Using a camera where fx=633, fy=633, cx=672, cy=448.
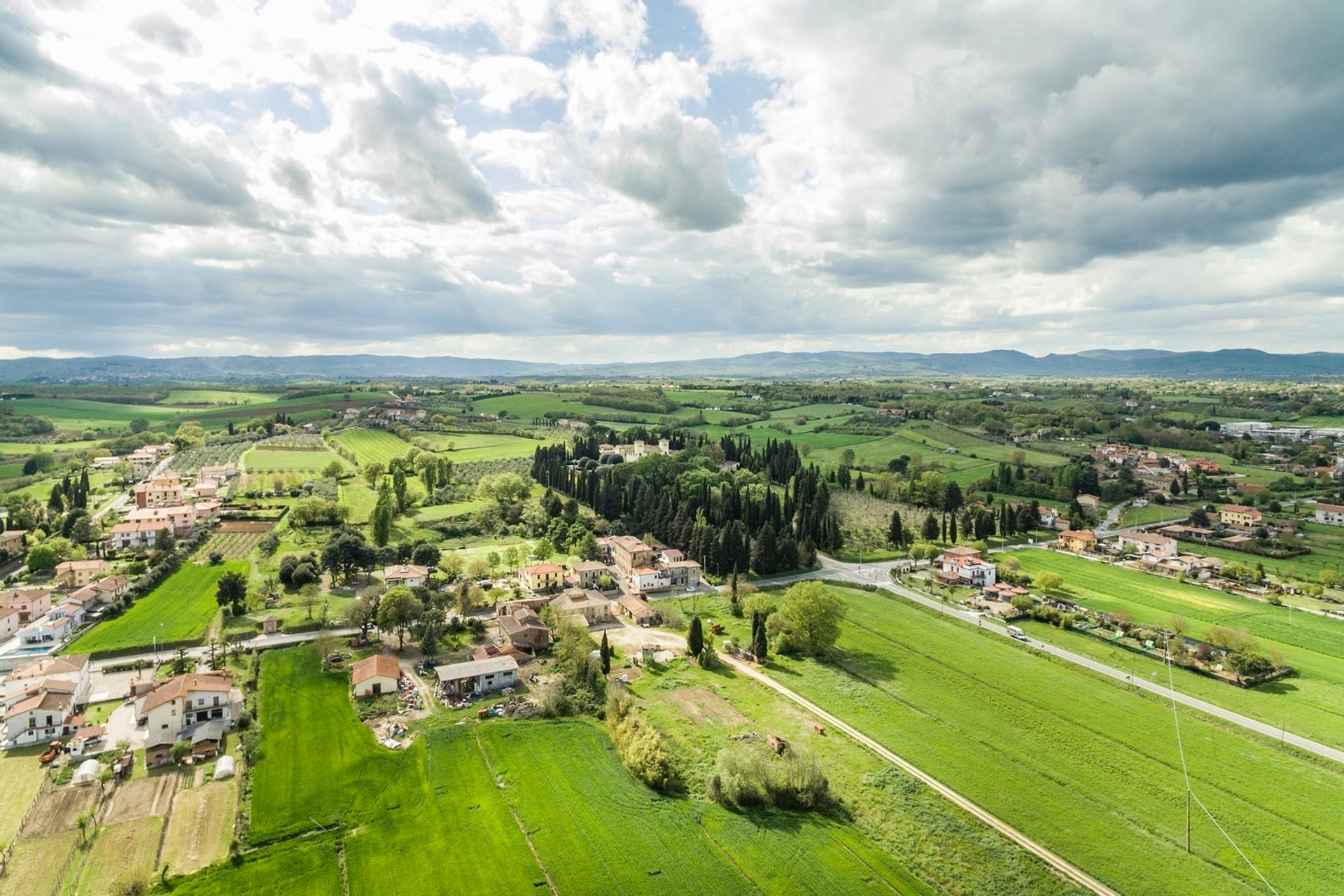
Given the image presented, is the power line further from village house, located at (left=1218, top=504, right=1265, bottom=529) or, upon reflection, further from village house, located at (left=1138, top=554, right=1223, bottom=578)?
village house, located at (left=1218, top=504, right=1265, bottom=529)

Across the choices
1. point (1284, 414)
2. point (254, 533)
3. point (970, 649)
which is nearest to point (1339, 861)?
point (970, 649)

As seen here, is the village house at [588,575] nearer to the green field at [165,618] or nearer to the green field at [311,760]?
the green field at [311,760]

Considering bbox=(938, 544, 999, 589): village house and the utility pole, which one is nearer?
the utility pole

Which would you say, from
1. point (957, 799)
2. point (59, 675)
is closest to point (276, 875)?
point (59, 675)

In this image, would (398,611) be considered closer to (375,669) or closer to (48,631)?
(375,669)

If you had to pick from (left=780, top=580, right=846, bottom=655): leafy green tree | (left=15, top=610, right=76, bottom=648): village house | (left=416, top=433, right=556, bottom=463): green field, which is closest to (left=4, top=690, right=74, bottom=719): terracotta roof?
(left=15, top=610, right=76, bottom=648): village house

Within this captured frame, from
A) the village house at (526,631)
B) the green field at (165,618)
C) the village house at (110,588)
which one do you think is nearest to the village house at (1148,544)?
the village house at (526,631)

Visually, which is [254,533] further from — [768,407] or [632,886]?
[768,407]
